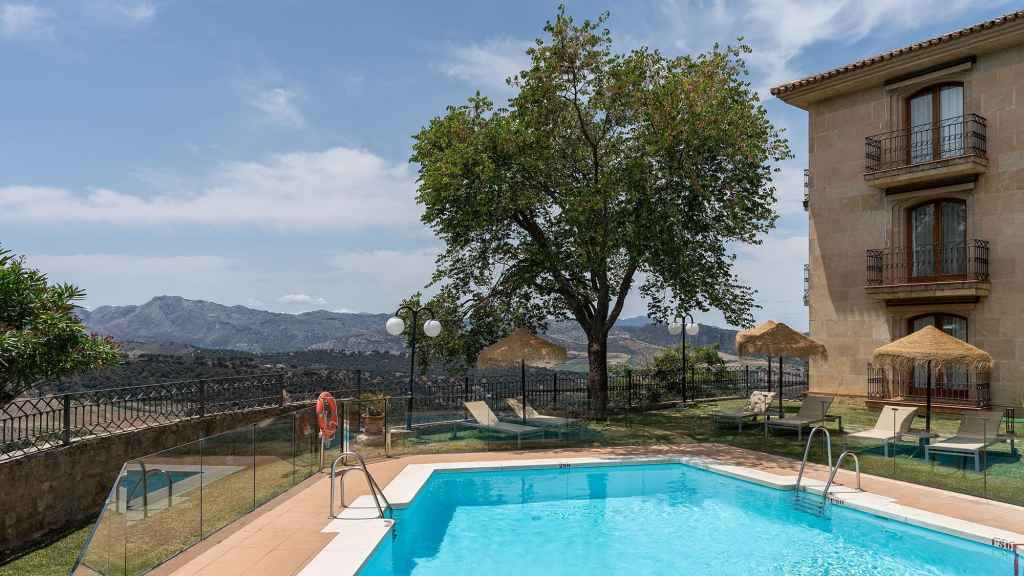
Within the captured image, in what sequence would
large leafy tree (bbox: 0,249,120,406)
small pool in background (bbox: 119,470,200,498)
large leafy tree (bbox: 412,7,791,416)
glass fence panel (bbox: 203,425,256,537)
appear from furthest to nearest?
large leafy tree (bbox: 412,7,791,416), large leafy tree (bbox: 0,249,120,406), glass fence panel (bbox: 203,425,256,537), small pool in background (bbox: 119,470,200,498)

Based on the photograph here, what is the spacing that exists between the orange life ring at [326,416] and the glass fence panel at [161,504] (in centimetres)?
418

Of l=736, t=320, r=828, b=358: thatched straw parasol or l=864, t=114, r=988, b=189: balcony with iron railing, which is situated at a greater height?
l=864, t=114, r=988, b=189: balcony with iron railing

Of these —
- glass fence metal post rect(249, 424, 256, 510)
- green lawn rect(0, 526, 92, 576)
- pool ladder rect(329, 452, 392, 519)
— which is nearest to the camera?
green lawn rect(0, 526, 92, 576)

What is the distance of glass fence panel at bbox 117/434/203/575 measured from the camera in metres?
6.35

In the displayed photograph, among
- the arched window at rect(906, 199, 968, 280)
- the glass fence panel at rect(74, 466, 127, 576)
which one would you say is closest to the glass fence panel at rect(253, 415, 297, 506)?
the glass fence panel at rect(74, 466, 127, 576)

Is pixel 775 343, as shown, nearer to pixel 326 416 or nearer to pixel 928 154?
pixel 928 154

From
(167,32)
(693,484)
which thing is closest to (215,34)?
(167,32)

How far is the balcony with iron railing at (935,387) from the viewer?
1827 cm

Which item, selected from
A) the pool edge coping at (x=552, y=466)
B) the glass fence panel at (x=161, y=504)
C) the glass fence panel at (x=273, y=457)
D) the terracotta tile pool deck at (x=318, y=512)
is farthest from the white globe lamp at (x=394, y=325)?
the glass fence panel at (x=161, y=504)

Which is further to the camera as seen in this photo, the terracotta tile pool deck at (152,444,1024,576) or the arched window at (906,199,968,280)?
the arched window at (906,199,968,280)

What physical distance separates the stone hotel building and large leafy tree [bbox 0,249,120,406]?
1970 cm

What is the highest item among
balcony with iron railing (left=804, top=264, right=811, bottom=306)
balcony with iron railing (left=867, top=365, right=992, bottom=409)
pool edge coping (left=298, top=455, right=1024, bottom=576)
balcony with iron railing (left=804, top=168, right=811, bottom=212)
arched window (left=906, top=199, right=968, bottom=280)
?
balcony with iron railing (left=804, top=168, right=811, bottom=212)

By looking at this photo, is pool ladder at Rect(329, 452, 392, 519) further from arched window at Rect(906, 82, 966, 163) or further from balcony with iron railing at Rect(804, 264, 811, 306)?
arched window at Rect(906, 82, 966, 163)

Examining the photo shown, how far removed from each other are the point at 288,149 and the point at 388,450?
1017 cm
